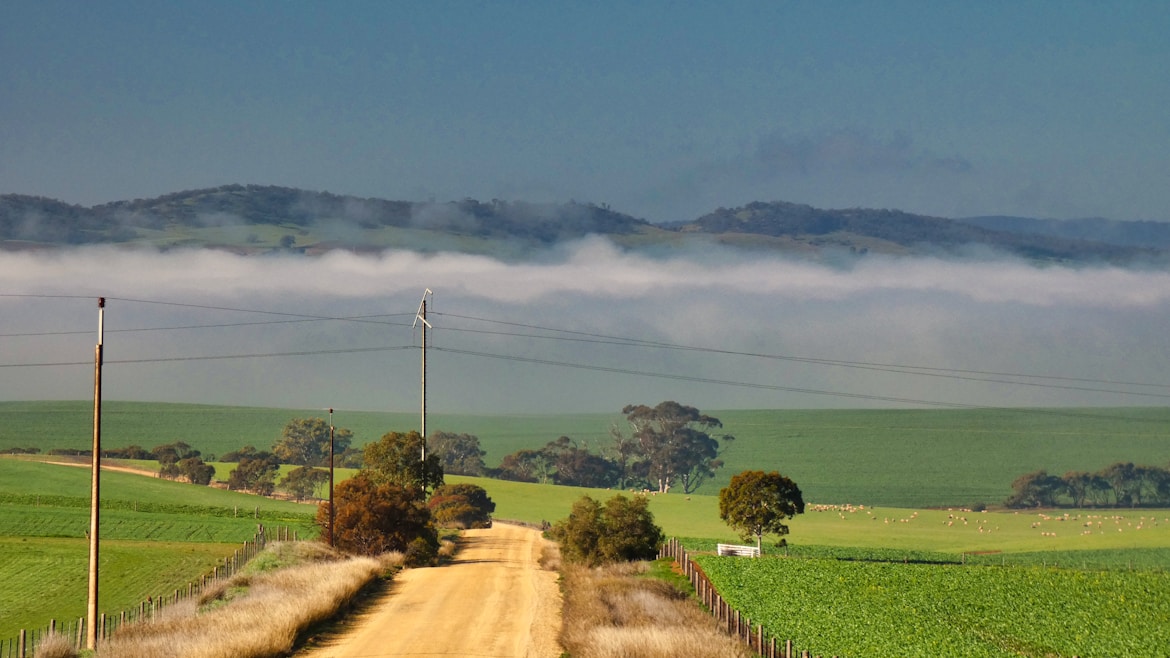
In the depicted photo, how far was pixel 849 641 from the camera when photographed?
35.9 meters

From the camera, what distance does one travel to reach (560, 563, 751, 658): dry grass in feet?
109

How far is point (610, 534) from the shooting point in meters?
66.7

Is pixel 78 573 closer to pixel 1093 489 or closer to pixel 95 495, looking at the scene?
pixel 95 495

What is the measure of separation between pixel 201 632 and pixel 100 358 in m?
9.21

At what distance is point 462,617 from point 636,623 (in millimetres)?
7343

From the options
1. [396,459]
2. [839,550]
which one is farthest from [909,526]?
[396,459]

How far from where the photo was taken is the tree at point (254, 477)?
15375 centimetres

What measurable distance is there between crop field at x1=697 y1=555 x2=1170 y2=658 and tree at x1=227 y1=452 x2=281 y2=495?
99733 millimetres

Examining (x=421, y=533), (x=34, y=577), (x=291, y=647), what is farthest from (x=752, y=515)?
(x=291, y=647)

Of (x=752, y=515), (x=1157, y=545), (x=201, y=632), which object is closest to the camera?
(x=201, y=632)

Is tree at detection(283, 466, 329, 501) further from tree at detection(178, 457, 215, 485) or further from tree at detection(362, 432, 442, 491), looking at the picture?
tree at detection(362, 432, 442, 491)

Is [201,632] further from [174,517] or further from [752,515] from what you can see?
[174,517]

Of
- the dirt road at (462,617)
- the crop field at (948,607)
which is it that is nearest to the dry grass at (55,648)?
the dirt road at (462,617)

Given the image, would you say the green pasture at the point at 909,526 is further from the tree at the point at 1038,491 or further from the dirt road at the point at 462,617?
the dirt road at the point at 462,617
